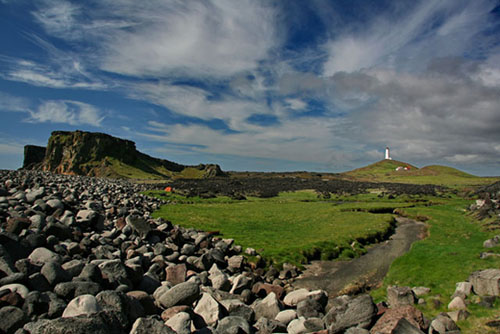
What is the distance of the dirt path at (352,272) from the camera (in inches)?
802

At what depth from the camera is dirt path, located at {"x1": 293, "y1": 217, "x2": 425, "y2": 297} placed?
20.4 metres

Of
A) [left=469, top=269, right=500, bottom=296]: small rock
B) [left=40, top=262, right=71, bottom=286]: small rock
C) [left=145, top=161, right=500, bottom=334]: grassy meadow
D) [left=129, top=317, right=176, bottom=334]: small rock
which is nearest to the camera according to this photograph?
[left=129, top=317, right=176, bottom=334]: small rock

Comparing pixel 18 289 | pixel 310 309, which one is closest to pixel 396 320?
pixel 310 309

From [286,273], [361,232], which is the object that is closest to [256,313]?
[286,273]

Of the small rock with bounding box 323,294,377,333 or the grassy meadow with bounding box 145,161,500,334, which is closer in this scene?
the small rock with bounding box 323,294,377,333

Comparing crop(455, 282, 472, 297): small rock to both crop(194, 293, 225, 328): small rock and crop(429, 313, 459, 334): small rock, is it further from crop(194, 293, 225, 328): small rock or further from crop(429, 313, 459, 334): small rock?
crop(194, 293, 225, 328): small rock

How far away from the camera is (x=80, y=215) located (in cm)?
2050

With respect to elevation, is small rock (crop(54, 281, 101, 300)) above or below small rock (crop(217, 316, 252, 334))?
above

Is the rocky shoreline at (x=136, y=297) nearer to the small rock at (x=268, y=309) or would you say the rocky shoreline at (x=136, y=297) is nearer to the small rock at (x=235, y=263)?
the small rock at (x=268, y=309)

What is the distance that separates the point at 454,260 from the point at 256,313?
1637 cm

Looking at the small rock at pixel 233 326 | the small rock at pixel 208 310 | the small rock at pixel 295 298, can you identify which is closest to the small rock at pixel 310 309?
the small rock at pixel 295 298

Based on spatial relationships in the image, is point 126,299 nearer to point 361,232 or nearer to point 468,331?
point 468,331

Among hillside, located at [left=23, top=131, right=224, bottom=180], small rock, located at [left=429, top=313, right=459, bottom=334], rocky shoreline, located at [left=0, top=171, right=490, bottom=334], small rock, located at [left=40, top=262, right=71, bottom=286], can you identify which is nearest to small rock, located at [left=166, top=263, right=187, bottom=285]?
rocky shoreline, located at [left=0, top=171, right=490, bottom=334]

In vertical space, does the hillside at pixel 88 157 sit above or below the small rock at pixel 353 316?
above
